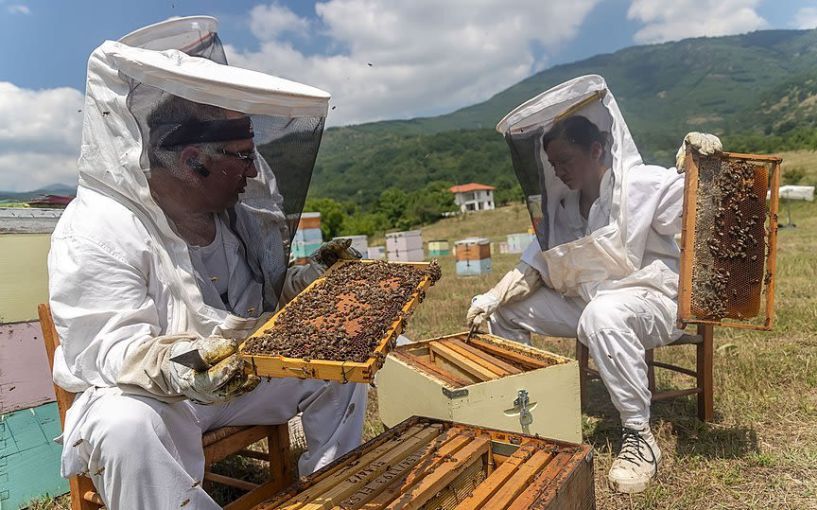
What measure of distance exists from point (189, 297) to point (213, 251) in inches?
12.9

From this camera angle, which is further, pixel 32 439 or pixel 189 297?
pixel 32 439

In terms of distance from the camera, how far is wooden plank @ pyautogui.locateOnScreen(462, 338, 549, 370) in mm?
3040

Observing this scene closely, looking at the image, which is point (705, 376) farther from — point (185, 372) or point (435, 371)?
point (185, 372)

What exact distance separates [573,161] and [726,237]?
94 cm

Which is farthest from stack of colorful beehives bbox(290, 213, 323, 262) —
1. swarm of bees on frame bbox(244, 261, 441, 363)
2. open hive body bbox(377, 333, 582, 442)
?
swarm of bees on frame bbox(244, 261, 441, 363)

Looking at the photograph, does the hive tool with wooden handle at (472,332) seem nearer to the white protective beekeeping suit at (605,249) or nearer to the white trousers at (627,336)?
the white protective beekeeping suit at (605,249)

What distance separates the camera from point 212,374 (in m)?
1.77

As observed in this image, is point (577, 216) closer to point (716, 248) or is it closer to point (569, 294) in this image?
point (569, 294)

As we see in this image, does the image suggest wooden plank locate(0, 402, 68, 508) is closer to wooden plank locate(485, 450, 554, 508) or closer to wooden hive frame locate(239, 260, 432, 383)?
wooden hive frame locate(239, 260, 432, 383)

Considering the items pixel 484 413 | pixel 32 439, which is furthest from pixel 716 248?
pixel 32 439

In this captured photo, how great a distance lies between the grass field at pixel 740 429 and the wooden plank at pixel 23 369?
0.57 m

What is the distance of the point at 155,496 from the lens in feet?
6.12

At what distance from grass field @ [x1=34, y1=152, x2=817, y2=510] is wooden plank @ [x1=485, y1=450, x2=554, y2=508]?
92 centimetres

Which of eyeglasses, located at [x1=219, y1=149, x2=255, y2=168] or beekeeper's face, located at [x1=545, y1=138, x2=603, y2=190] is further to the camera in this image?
beekeeper's face, located at [x1=545, y1=138, x2=603, y2=190]
